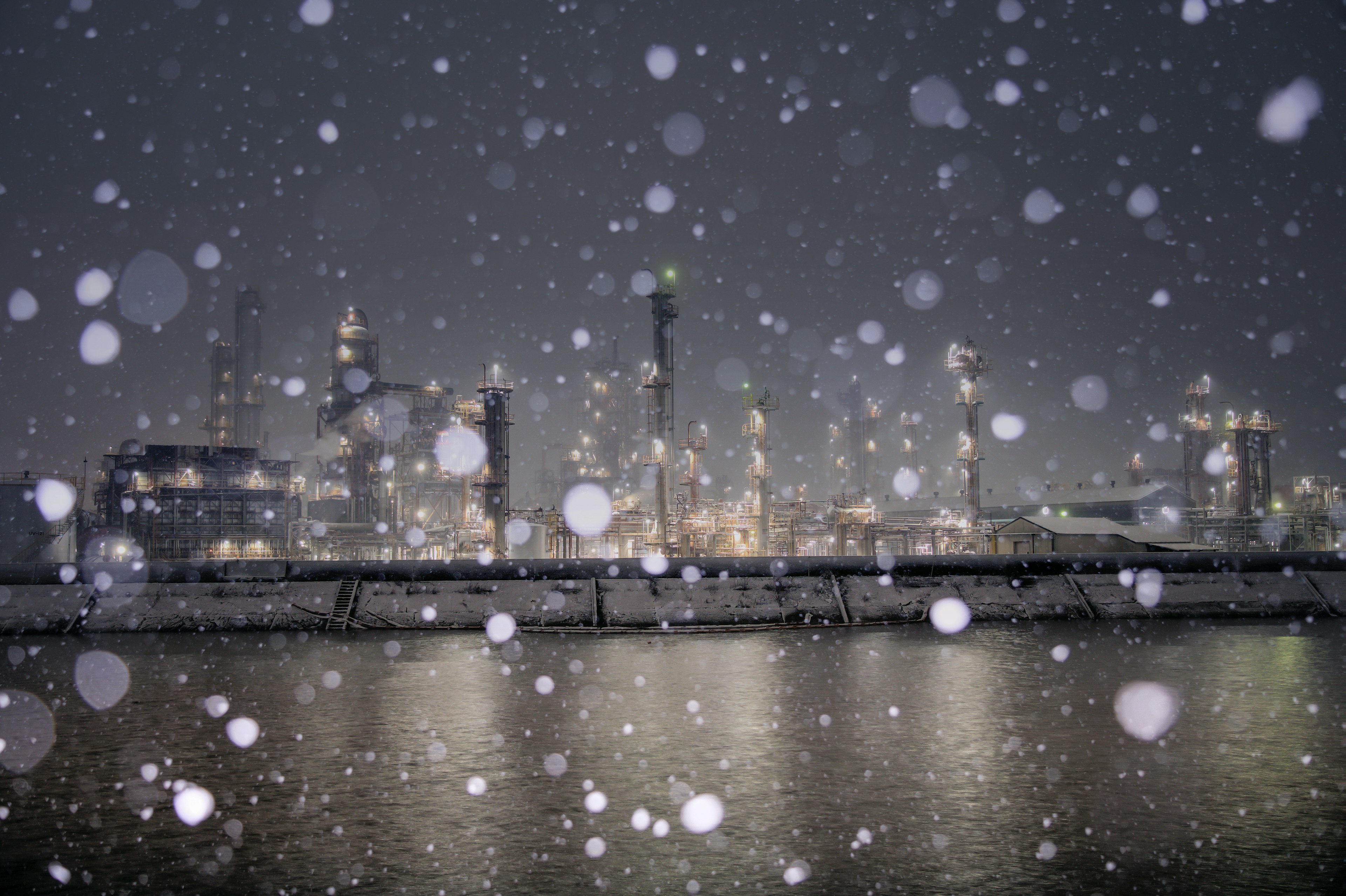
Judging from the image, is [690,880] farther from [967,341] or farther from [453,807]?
[967,341]

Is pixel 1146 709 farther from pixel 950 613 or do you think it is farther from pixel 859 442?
pixel 859 442

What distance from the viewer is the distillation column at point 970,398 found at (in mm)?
55250

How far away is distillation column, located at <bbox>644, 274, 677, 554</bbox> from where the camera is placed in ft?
155

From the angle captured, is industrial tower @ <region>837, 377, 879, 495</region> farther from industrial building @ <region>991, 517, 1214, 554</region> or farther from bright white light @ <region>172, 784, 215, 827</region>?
bright white light @ <region>172, 784, 215, 827</region>

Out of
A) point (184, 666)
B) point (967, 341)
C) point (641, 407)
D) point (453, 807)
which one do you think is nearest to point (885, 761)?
point (453, 807)

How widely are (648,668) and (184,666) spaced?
257 inches

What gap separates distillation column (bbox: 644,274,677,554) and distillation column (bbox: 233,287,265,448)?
54634mm

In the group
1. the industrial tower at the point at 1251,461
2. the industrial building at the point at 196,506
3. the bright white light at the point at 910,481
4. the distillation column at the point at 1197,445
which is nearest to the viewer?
the industrial building at the point at 196,506

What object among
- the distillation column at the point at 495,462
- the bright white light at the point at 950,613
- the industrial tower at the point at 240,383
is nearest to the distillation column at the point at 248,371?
Result: the industrial tower at the point at 240,383

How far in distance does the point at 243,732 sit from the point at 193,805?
83.7 inches

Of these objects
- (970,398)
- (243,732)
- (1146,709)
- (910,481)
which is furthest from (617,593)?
(910,481)

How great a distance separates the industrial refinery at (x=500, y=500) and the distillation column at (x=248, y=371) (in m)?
0.18

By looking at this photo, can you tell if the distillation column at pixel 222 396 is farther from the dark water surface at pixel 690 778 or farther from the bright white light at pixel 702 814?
the bright white light at pixel 702 814

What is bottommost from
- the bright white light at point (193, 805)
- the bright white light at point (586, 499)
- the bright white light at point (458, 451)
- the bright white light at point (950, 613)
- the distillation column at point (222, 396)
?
the bright white light at point (950, 613)
